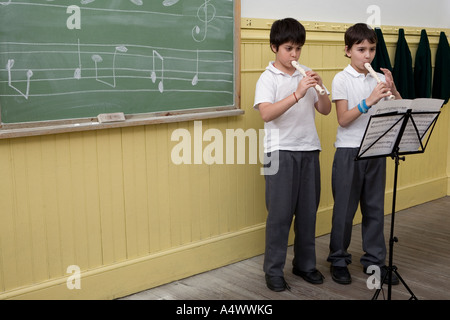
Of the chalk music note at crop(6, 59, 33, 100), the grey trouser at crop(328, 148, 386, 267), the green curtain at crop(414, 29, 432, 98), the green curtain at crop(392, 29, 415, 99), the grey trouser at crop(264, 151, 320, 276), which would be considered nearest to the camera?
the chalk music note at crop(6, 59, 33, 100)

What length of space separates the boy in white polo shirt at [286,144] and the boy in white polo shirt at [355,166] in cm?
13

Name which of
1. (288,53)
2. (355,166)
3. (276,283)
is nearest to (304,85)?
(288,53)

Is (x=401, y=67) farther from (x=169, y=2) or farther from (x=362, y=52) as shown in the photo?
(x=169, y=2)

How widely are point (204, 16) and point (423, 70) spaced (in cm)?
205

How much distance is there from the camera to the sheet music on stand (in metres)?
2.31

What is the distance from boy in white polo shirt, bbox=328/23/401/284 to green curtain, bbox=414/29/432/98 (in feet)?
4.86

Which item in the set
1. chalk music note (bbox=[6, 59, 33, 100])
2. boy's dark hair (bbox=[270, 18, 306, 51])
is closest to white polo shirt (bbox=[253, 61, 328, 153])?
boy's dark hair (bbox=[270, 18, 306, 51])

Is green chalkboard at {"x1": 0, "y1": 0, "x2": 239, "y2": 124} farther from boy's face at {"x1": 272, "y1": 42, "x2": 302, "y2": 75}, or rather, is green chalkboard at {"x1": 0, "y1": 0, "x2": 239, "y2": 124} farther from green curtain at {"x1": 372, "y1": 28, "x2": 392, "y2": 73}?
green curtain at {"x1": 372, "y1": 28, "x2": 392, "y2": 73}

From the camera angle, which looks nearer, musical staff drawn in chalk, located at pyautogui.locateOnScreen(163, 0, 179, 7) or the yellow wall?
the yellow wall

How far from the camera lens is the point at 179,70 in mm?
2775

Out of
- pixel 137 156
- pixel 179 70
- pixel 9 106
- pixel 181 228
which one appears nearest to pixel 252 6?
pixel 179 70

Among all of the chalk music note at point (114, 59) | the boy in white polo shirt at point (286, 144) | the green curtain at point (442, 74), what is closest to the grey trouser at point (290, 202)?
the boy in white polo shirt at point (286, 144)

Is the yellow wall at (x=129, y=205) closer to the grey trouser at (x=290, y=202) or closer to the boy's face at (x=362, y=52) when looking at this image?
the grey trouser at (x=290, y=202)
